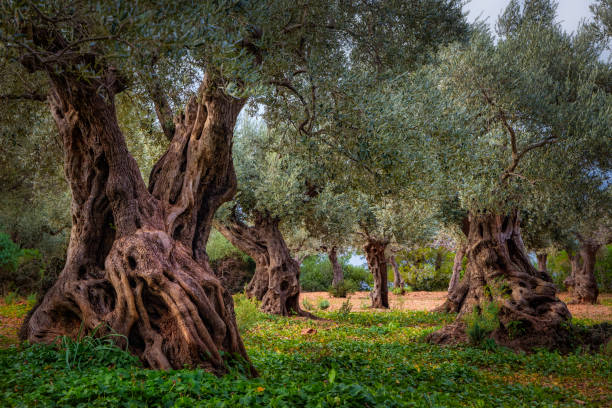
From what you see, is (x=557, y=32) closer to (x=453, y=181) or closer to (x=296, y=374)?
(x=453, y=181)

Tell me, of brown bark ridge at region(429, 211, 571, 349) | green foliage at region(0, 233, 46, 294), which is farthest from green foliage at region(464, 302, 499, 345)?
green foliage at region(0, 233, 46, 294)

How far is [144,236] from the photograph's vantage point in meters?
7.11

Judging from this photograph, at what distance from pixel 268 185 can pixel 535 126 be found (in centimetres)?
985

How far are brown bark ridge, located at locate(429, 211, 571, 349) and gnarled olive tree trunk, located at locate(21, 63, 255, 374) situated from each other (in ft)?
25.7

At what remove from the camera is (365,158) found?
9.01 m

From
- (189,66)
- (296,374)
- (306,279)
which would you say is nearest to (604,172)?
(296,374)

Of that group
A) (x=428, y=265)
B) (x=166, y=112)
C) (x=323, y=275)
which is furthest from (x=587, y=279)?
(x=166, y=112)

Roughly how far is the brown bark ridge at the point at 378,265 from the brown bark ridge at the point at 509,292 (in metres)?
8.50

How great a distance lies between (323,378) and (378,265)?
1682cm

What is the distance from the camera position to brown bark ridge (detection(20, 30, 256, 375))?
641cm

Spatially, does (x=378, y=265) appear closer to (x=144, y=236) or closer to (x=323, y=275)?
(x=144, y=236)

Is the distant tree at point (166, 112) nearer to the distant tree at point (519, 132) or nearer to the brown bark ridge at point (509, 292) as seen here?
the distant tree at point (519, 132)

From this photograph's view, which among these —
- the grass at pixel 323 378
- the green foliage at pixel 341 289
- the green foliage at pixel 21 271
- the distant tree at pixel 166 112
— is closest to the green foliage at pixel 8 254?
the green foliage at pixel 21 271

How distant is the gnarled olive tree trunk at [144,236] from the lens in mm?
6441
